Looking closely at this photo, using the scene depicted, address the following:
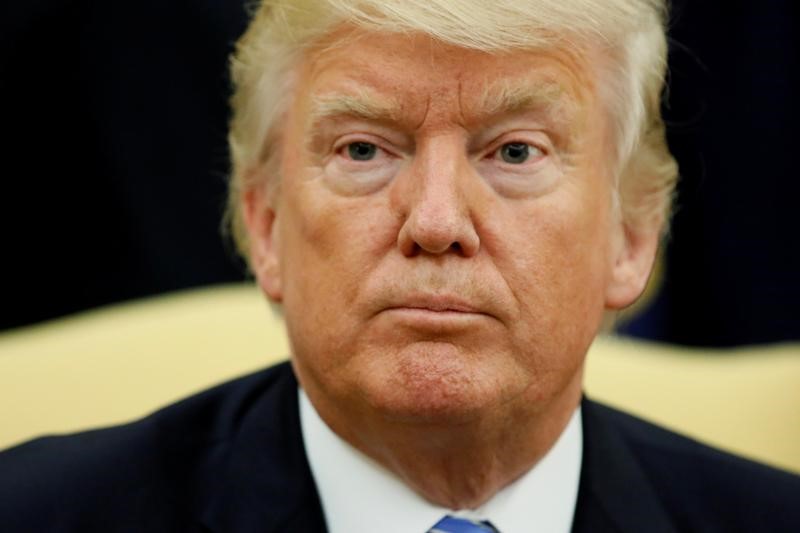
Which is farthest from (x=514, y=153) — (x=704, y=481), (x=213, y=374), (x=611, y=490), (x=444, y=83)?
(x=213, y=374)

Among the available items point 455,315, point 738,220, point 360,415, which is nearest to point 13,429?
point 360,415

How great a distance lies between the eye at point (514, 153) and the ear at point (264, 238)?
1.54 ft

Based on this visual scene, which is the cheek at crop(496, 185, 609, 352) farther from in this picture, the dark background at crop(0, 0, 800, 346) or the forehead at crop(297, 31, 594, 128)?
the dark background at crop(0, 0, 800, 346)

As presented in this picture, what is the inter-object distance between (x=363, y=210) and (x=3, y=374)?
1051mm

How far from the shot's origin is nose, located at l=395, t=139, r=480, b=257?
2168mm

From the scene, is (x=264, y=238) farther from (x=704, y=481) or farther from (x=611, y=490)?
(x=704, y=481)

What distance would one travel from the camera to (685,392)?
3166 mm

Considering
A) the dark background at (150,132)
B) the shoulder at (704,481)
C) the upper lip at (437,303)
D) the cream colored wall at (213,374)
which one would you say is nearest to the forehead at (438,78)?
the upper lip at (437,303)

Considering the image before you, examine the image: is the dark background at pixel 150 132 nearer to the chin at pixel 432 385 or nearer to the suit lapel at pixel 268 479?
the suit lapel at pixel 268 479

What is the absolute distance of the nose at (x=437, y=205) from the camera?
2.17m

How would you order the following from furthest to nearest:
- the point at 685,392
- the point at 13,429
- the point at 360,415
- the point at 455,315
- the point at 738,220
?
1. the point at 738,220
2. the point at 685,392
3. the point at 13,429
4. the point at 360,415
5. the point at 455,315

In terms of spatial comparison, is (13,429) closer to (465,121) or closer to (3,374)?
(3,374)

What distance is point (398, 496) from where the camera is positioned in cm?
243

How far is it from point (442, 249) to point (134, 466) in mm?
715
